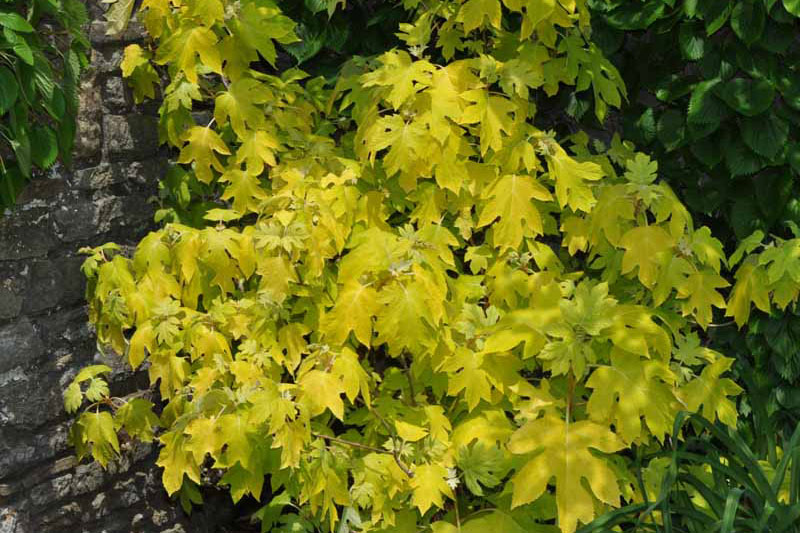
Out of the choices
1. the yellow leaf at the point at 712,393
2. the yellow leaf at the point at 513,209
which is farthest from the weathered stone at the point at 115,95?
the yellow leaf at the point at 712,393

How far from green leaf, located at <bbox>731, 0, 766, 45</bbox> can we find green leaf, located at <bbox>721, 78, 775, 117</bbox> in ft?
0.47

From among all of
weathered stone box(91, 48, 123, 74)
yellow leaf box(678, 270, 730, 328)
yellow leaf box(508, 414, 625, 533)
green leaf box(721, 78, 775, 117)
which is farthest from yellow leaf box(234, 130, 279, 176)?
green leaf box(721, 78, 775, 117)

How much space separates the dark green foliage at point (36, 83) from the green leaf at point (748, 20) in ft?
6.94

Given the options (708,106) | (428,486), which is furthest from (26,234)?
(708,106)

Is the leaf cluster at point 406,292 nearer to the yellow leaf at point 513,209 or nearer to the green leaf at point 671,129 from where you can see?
the yellow leaf at point 513,209

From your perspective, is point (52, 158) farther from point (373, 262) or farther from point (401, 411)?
→ point (401, 411)

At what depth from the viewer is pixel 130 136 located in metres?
3.08

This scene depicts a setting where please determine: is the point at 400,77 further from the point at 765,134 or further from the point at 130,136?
the point at 765,134

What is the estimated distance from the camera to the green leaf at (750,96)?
314 cm

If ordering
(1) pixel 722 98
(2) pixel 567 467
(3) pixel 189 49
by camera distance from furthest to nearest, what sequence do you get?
1. (1) pixel 722 98
2. (3) pixel 189 49
3. (2) pixel 567 467

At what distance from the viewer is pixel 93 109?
2953 millimetres

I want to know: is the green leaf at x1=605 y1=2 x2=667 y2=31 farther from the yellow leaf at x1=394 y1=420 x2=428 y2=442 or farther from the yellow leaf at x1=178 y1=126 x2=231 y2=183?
the yellow leaf at x1=394 y1=420 x2=428 y2=442

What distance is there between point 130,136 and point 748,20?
2114 millimetres

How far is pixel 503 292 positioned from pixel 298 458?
839 millimetres
